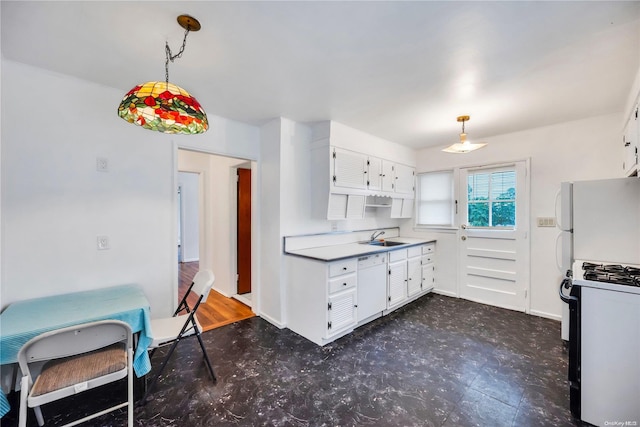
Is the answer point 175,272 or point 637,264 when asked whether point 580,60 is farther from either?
point 175,272

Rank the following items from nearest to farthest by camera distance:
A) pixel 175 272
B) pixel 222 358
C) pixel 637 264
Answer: pixel 637 264 → pixel 222 358 → pixel 175 272

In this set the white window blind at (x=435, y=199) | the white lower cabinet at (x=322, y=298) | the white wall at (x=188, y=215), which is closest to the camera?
the white lower cabinet at (x=322, y=298)

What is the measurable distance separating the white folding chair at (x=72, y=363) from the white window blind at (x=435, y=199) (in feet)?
13.8

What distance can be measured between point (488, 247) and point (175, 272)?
4056mm

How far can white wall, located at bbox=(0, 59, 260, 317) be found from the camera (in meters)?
1.94

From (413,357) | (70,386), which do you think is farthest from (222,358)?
(413,357)

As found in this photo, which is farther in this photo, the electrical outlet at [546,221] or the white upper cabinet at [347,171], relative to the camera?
the electrical outlet at [546,221]

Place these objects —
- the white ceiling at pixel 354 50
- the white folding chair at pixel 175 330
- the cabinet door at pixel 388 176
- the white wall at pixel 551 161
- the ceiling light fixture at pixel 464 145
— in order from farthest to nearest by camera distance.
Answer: the cabinet door at pixel 388 176
the white wall at pixel 551 161
the ceiling light fixture at pixel 464 145
the white folding chair at pixel 175 330
the white ceiling at pixel 354 50

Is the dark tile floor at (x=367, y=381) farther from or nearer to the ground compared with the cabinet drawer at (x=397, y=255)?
nearer to the ground

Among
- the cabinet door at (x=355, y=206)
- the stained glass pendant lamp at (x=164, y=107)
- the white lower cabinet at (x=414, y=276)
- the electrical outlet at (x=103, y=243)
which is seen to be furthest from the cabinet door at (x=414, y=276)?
the electrical outlet at (x=103, y=243)

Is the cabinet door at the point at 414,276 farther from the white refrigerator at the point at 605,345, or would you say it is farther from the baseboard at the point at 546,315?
the white refrigerator at the point at 605,345

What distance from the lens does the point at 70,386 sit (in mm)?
1409

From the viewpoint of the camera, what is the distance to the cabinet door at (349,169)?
317cm

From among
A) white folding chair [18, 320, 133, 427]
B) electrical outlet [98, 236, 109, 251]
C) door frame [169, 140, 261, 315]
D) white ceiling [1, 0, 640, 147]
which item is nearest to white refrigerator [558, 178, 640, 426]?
white ceiling [1, 0, 640, 147]
